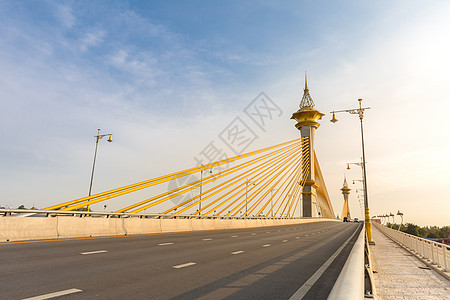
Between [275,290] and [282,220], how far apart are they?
40295mm

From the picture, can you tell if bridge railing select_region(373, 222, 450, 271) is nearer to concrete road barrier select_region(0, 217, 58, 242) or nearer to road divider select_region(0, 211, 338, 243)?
road divider select_region(0, 211, 338, 243)

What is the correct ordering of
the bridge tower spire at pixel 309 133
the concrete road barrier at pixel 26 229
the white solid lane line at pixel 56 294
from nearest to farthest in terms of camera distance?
the white solid lane line at pixel 56 294
the concrete road barrier at pixel 26 229
the bridge tower spire at pixel 309 133

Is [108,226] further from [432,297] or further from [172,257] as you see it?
[432,297]

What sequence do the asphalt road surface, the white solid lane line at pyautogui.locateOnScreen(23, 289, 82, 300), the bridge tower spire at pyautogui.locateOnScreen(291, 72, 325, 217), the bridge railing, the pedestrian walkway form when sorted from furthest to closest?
the bridge tower spire at pyautogui.locateOnScreen(291, 72, 325, 217) < the bridge railing < the pedestrian walkway < the asphalt road surface < the white solid lane line at pyautogui.locateOnScreen(23, 289, 82, 300)

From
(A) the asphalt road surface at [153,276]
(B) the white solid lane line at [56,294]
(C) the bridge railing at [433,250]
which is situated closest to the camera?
(B) the white solid lane line at [56,294]

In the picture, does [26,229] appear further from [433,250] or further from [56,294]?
[433,250]

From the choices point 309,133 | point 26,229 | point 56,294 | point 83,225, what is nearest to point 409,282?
point 56,294

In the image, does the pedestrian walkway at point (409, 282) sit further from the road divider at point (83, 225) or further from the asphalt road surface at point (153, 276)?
the road divider at point (83, 225)

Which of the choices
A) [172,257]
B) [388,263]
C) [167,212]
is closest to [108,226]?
[167,212]

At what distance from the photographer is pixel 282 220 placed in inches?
1751

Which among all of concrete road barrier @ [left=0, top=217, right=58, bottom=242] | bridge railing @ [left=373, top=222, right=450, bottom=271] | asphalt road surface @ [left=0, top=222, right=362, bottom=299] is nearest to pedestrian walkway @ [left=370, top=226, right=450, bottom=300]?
bridge railing @ [left=373, top=222, right=450, bottom=271]

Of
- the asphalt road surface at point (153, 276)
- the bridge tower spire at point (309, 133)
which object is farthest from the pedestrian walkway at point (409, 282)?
the bridge tower spire at point (309, 133)

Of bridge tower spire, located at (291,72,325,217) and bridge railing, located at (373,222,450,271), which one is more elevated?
bridge tower spire, located at (291,72,325,217)

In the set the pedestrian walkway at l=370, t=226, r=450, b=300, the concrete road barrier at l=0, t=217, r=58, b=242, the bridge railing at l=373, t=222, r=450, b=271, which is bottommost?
the pedestrian walkway at l=370, t=226, r=450, b=300
